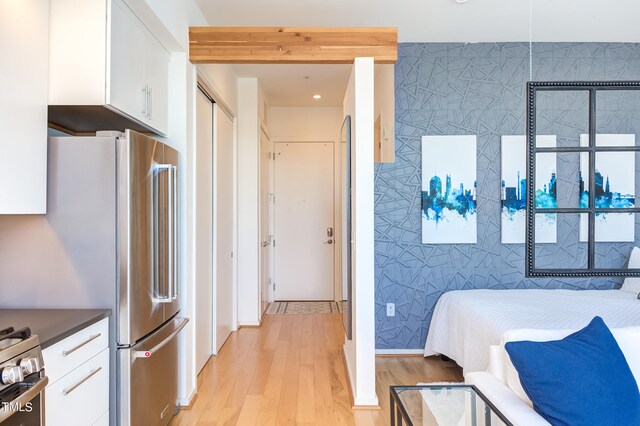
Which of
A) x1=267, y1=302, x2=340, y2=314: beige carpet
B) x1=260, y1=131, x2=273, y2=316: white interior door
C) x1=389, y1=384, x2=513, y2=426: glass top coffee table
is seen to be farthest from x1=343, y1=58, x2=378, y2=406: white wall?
x1=267, y1=302, x2=340, y2=314: beige carpet

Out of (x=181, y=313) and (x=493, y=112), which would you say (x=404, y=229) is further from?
(x=181, y=313)

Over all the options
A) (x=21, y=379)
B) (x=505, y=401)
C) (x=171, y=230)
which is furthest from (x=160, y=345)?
(x=505, y=401)

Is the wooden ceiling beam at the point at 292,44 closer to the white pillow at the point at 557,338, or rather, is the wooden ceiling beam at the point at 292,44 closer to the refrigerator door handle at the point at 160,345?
the refrigerator door handle at the point at 160,345

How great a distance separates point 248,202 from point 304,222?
1279mm

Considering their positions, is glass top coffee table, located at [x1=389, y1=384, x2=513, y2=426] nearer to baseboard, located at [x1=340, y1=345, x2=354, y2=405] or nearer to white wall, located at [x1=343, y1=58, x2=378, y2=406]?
white wall, located at [x1=343, y1=58, x2=378, y2=406]

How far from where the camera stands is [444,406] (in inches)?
59.4

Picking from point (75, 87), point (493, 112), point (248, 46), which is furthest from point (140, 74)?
point (493, 112)

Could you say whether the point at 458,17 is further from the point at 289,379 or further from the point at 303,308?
the point at 303,308

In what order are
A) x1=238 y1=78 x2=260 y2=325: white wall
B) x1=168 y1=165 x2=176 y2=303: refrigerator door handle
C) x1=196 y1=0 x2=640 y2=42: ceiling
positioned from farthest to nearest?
x1=238 y1=78 x2=260 y2=325: white wall → x1=196 y1=0 x2=640 y2=42: ceiling → x1=168 y1=165 x2=176 y2=303: refrigerator door handle

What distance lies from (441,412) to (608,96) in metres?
1.39

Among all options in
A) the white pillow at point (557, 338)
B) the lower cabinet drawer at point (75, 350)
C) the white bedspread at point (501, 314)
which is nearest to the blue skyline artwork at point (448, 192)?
the white bedspread at point (501, 314)

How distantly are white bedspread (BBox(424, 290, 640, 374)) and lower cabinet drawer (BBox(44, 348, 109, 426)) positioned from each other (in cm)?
212

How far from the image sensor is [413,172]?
11.4ft

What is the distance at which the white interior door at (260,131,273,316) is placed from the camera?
182 inches
